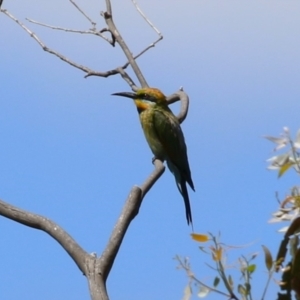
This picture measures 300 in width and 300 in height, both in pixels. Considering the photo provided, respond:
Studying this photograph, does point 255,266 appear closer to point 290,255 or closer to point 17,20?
point 290,255

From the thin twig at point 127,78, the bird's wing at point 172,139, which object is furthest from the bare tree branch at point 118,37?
the bird's wing at point 172,139

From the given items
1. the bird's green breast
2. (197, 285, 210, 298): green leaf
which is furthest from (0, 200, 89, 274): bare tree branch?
the bird's green breast

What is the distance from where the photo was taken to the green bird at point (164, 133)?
4379mm

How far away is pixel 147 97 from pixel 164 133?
10.8 inches

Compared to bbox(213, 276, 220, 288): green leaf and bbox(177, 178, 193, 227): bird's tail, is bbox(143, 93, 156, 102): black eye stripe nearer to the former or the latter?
bbox(177, 178, 193, 227): bird's tail

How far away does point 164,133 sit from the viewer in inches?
176

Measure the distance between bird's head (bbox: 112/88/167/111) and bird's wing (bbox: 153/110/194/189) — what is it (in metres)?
0.08

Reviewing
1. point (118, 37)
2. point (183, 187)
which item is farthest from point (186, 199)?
point (118, 37)

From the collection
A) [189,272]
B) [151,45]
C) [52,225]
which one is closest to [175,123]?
[151,45]

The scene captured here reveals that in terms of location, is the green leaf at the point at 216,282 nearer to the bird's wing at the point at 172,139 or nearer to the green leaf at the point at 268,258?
the green leaf at the point at 268,258

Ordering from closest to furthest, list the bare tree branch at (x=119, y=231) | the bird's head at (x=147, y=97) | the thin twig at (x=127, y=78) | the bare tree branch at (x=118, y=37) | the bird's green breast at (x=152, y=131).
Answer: the bare tree branch at (x=119, y=231), the bare tree branch at (x=118, y=37), the thin twig at (x=127, y=78), the bird's head at (x=147, y=97), the bird's green breast at (x=152, y=131)

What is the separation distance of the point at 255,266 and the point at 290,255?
1.6 inches

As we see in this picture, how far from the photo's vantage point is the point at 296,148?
2.03 ft

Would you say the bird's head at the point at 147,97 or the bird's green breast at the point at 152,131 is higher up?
the bird's head at the point at 147,97
